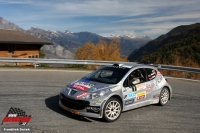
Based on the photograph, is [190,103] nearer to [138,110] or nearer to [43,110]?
[138,110]

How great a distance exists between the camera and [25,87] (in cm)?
973

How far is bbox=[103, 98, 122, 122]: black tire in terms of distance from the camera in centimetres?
610

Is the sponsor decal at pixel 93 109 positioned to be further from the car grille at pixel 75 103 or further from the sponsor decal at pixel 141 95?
the sponsor decal at pixel 141 95

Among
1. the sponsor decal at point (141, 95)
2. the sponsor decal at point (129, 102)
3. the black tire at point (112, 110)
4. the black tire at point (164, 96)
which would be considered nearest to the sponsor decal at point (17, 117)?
the black tire at point (112, 110)

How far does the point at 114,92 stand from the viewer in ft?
20.8

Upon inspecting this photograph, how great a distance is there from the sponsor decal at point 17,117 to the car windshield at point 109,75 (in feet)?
7.37

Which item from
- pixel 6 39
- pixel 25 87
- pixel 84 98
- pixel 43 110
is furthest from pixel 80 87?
pixel 6 39

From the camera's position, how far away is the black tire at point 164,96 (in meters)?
8.02

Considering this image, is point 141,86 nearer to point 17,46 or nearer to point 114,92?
point 114,92

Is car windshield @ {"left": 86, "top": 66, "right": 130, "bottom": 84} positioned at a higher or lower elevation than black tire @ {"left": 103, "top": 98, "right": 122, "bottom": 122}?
higher

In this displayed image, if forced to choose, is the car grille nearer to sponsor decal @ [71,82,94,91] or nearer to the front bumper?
the front bumper

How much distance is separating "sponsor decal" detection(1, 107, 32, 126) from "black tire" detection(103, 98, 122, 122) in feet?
6.74

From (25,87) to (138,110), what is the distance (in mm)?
5083

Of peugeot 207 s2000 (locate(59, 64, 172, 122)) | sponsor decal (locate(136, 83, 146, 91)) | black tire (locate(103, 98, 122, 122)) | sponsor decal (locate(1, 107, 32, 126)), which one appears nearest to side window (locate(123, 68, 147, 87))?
peugeot 207 s2000 (locate(59, 64, 172, 122))
